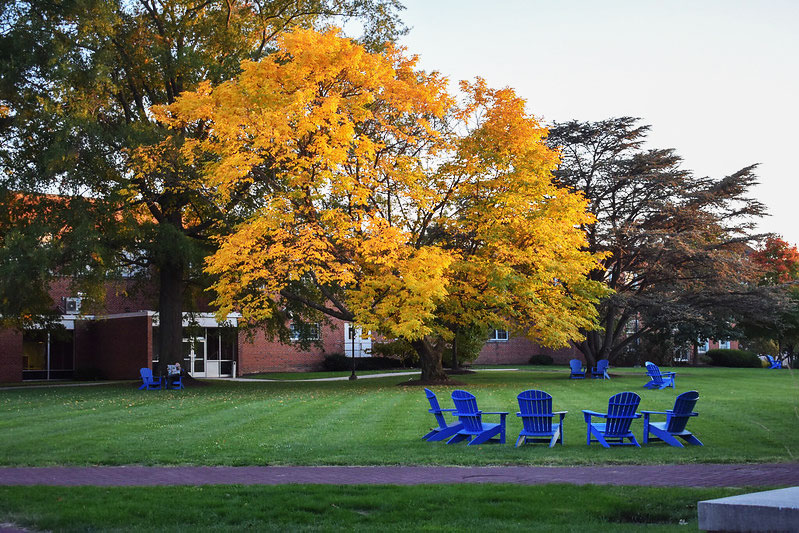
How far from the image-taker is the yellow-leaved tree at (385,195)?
86.9 ft

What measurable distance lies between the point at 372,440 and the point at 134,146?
18765 millimetres

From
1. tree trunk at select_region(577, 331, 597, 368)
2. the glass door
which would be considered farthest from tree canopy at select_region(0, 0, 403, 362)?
tree trunk at select_region(577, 331, 597, 368)

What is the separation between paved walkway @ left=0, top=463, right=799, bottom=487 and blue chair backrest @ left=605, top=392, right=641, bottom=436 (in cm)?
198

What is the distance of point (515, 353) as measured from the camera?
62250 millimetres

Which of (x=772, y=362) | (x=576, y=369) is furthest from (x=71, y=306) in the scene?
(x=772, y=362)

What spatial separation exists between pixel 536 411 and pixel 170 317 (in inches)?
932

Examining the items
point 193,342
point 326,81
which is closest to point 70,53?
point 326,81

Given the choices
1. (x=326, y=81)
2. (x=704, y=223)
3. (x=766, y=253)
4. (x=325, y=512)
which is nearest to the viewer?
(x=325, y=512)

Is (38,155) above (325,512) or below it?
above

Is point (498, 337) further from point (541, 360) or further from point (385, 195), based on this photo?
point (385, 195)

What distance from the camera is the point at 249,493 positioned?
914cm

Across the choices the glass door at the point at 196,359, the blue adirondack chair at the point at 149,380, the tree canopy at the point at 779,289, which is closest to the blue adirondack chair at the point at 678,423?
the blue adirondack chair at the point at 149,380

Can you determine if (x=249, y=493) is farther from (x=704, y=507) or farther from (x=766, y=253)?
(x=766, y=253)

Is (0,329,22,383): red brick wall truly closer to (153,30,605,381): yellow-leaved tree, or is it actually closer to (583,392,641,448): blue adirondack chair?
(153,30,605,381): yellow-leaved tree
